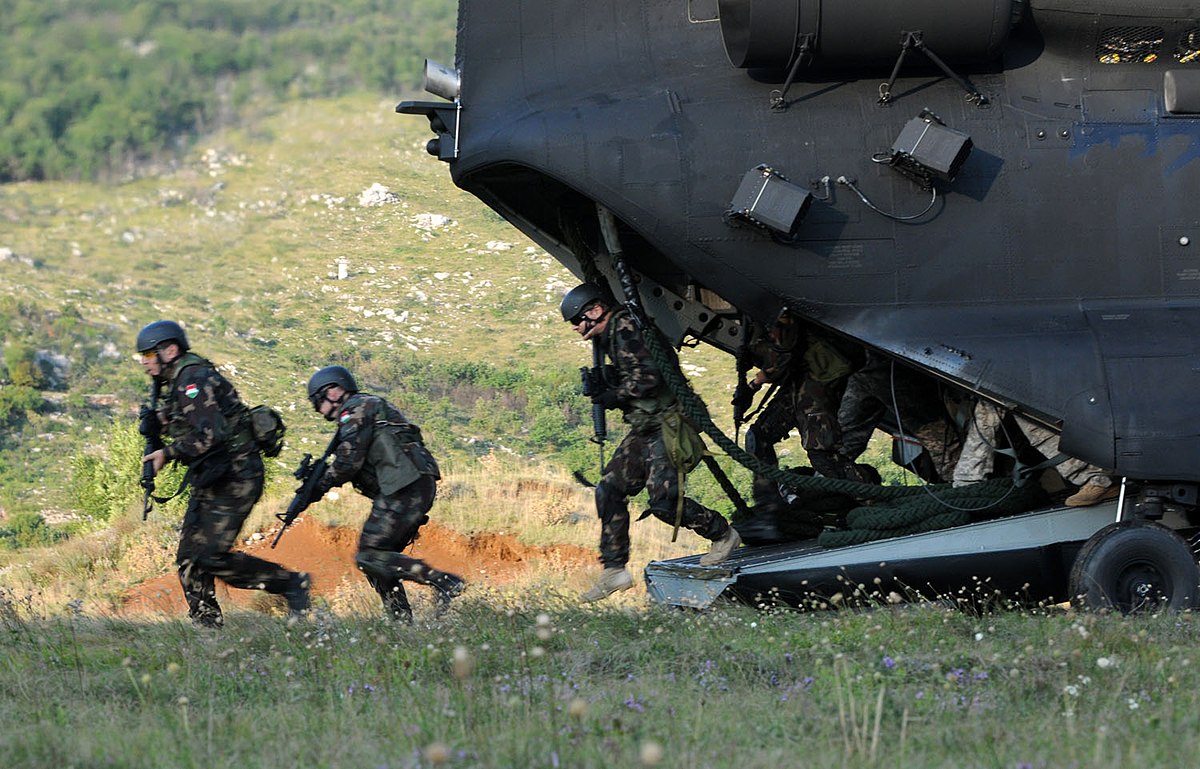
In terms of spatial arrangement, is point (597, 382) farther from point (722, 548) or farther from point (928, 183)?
point (928, 183)

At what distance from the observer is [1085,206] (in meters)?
8.36

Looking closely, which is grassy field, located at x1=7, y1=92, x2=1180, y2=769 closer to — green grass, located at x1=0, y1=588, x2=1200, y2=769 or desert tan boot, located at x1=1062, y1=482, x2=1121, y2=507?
green grass, located at x1=0, y1=588, x2=1200, y2=769

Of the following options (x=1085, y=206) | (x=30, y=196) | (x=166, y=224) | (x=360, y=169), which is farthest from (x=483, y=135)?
(x=30, y=196)

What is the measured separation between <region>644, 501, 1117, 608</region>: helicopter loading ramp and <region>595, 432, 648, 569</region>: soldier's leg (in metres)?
0.68

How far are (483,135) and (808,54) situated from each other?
→ 1.98m

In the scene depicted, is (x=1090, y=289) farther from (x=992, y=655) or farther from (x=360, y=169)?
(x=360, y=169)

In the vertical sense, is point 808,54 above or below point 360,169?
above

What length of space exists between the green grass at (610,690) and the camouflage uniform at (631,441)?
742 millimetres

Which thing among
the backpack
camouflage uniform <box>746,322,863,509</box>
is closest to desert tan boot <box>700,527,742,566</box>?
camouflage uniform <box>746,322,863,509</box>

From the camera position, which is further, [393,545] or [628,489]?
[628,489]

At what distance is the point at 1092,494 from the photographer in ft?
26.7

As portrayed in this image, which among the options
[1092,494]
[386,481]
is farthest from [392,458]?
[1092,494]

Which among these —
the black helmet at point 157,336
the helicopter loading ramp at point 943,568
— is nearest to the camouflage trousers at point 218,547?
the black helmet at point 157,336

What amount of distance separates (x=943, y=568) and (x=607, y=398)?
7.51ft
